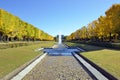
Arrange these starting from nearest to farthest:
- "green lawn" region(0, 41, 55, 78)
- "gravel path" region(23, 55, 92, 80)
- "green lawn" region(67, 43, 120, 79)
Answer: "gravel path" region(23, 55, 92, 80), "green lawn" region(67, 43, 120, 79), "green lawn" region(0, 41, 55, 78)

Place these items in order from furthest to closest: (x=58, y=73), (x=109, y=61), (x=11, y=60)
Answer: (x=11, y=60) < (x=109, y=61) < (x=58, y=73)

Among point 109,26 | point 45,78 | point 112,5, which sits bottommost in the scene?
point 45,78

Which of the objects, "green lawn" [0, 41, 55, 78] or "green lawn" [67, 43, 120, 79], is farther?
"green lawn" [0, 41, 55, 78]

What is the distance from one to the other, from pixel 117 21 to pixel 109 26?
5.05 metres

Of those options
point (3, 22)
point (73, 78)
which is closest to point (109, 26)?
point (3, 22)

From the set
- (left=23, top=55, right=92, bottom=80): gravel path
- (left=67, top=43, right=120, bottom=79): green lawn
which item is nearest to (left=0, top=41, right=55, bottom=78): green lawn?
(left=23, top=55, right=92, bottom=80): gravel path

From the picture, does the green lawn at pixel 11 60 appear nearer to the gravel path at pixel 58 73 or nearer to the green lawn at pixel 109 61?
the gravel path at pixel 58 73

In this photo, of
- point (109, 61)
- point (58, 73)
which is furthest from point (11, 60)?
point (109, 61)

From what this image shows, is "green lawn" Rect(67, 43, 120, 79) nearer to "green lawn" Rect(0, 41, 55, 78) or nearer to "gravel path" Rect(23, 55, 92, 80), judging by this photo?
"gravel path" Rect(23, 55, 92, 80)

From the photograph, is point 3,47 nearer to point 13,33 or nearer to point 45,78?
point 45,78

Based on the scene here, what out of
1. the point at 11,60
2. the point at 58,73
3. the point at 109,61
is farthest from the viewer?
the point at 11,60

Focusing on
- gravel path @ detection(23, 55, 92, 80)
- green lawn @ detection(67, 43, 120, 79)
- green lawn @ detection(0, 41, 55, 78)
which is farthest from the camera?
green lawn @ detection(0, 41, 55, 78)

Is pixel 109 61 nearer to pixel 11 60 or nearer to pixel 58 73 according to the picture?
pixel 58 73

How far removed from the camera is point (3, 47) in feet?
121
